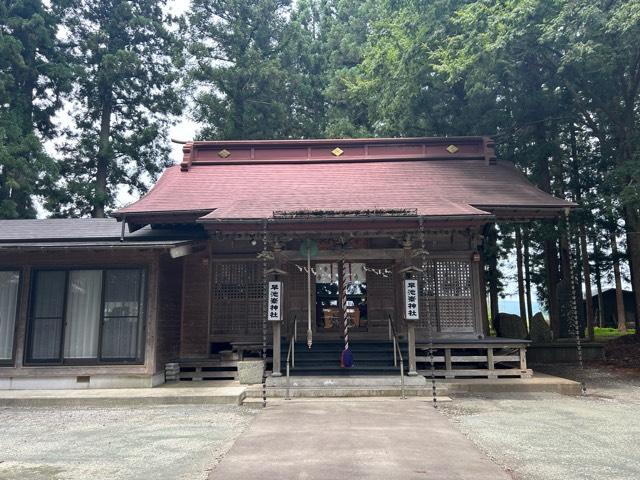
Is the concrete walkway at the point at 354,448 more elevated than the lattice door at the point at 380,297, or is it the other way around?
the lattice door at the point at 380,297

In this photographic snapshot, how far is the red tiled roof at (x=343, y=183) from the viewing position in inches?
405

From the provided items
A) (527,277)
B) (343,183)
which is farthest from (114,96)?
(527,277)

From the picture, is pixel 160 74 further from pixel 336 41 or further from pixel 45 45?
pixel 336 41

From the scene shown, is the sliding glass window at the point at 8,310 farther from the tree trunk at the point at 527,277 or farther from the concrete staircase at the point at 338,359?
the tree trunk at the point at 527,277

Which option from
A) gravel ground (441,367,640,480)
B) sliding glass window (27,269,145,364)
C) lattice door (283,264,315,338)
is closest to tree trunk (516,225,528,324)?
gravel ground (441,367,640,480)

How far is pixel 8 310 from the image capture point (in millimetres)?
9602

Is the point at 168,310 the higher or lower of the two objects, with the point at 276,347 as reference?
higher

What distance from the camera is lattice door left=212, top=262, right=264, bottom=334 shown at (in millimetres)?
10914

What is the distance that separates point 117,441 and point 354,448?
296cm

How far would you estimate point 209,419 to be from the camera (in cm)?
704

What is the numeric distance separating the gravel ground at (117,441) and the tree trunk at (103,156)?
13792mm

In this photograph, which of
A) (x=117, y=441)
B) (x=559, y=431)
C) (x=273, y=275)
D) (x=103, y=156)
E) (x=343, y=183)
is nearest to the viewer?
(x=117, y=441)

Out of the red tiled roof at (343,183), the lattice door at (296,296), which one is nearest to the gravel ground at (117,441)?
the lattice door at (296,296)

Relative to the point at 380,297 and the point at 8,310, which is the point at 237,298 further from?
the point at 8,310
